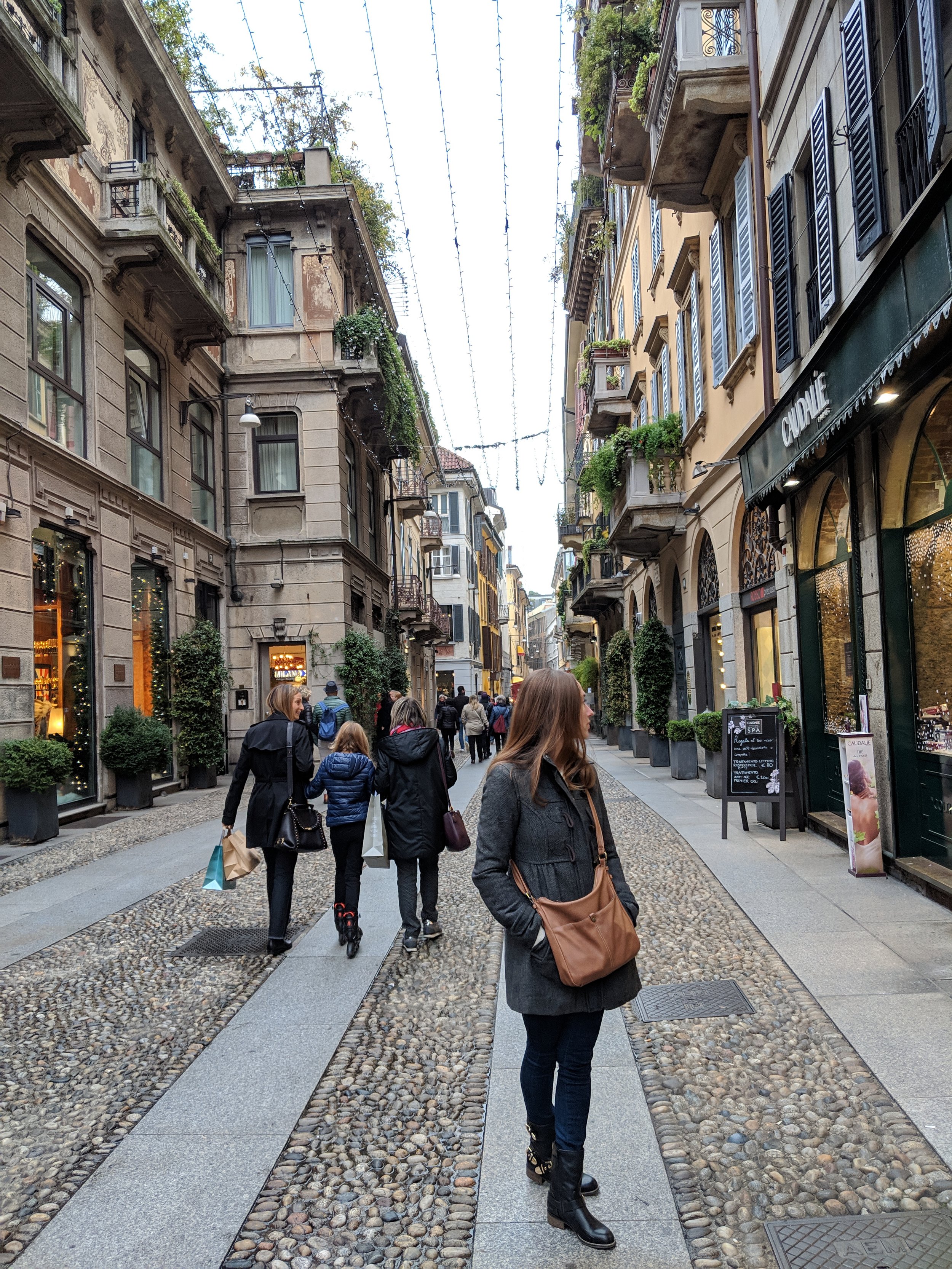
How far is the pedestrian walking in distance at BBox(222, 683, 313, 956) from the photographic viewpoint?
630 cm

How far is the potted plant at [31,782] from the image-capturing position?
427 inches

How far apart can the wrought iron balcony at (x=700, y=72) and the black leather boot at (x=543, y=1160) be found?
11135 mm

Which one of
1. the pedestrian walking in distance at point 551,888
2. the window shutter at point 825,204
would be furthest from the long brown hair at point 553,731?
the window shutter at point 825,204

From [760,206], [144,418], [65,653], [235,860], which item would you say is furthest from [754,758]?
[144,418]

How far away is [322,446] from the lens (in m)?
21.4

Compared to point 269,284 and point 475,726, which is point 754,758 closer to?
point 475,726

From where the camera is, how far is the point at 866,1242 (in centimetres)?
291

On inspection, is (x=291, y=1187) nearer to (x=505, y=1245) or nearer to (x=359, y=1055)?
(x=505, y=1245)

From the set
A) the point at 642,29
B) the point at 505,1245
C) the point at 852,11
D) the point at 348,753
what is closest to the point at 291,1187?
the point at 505,1245

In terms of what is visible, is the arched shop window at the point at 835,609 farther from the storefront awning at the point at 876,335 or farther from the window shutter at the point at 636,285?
the window shutter at the point at 636,285

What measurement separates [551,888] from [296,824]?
11.8 feet

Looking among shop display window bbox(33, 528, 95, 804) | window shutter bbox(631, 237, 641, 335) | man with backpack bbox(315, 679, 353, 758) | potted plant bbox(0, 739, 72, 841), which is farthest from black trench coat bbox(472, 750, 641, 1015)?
window shutter bbox(631, 237, 641, 335)

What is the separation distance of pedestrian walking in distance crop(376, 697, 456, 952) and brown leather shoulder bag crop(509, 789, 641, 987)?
3.34m

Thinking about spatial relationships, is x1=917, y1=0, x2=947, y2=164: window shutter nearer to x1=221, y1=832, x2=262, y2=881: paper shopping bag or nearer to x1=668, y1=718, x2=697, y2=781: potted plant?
x1=221, y1=832, x2=262, y2=881: paper shopping bag
